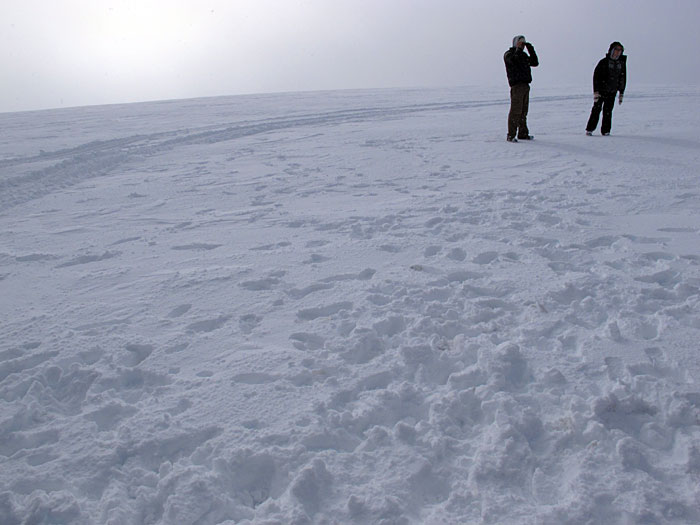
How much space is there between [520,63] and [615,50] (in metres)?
1.62

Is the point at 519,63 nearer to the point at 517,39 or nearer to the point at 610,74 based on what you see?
the point at 517,39

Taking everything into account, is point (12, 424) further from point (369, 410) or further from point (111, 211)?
point (111, 211)

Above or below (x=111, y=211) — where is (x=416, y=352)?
below

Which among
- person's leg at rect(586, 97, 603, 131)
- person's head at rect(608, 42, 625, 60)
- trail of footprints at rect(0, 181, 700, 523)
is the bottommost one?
trail of footprints at rect(0, 181, 700, 523)

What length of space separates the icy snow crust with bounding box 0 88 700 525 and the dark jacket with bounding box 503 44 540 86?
289 centimetres

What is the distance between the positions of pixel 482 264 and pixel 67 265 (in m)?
3.47

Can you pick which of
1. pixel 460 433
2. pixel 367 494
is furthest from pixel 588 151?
pixel 367 494

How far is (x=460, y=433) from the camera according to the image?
89.3 inches

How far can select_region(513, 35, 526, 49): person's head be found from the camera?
819 cm

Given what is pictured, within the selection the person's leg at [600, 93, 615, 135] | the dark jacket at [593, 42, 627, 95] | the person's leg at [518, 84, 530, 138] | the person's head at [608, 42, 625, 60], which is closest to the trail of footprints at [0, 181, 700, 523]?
the person's leg at [518, 84, 530, 138]

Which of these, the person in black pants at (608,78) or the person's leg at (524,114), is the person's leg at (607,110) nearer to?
the person in black pants at (608,78)

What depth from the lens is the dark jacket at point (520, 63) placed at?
8352 mm

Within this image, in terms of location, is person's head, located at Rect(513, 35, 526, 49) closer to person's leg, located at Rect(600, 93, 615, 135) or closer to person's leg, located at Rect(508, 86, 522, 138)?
person's leg, located at Rect(508, 86, 522, 138)

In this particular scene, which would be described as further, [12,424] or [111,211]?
[111,211]
